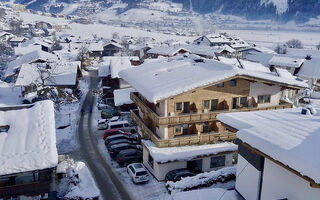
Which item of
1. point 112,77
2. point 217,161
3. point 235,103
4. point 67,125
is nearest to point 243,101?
point 235,103

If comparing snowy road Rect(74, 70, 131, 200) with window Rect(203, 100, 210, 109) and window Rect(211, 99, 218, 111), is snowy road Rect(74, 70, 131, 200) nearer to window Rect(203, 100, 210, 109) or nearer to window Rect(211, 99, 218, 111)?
window Rect(203, 100, 210, 109)

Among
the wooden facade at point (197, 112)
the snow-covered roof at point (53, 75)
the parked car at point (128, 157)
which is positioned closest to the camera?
the wooden facade at point (197, 112)

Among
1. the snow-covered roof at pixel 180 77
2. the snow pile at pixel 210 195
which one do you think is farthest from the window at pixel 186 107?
the snow pile at pixel 210 195

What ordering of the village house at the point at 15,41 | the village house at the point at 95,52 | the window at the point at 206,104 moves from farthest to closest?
1. the village house at the point at 15,41
2. the village house at the point at 95,52
3. the window at the point at 206,104

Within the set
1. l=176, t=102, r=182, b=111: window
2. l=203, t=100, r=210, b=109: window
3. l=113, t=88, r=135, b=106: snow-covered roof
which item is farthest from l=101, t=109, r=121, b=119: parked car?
l=203, t=100, r=210, b=109: window

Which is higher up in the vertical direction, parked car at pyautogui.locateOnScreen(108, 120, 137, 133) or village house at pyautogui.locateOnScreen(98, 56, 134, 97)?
village house at pyautogui.locateOnScreen(98, 56, 134, 97)

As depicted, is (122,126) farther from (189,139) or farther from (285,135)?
(285,135)

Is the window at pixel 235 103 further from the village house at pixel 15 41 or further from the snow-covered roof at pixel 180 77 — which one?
the village house at pixel 15 41
